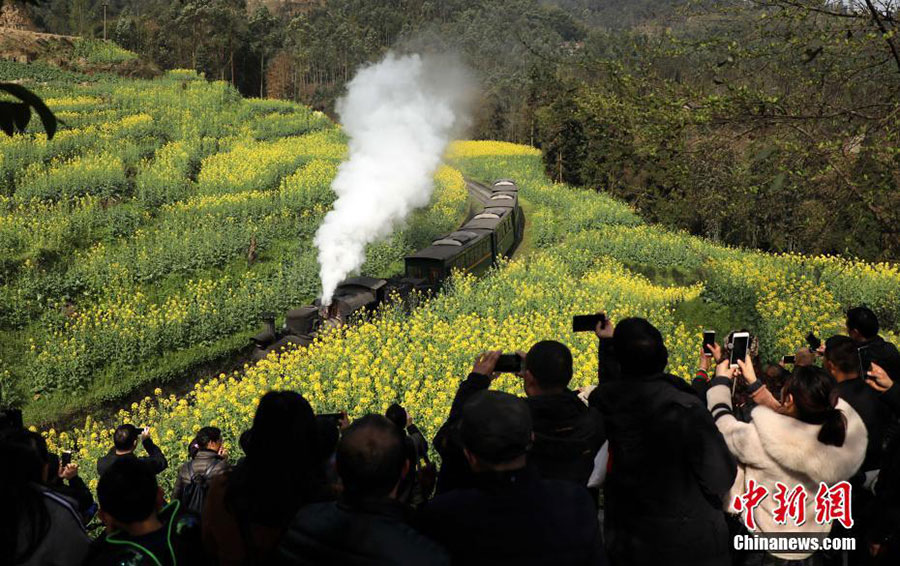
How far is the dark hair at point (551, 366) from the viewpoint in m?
4.15

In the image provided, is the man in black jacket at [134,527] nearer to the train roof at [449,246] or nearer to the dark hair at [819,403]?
the dark hair at [819,403]

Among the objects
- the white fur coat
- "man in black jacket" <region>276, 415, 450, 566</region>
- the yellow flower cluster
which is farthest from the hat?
the yellow flower cluster

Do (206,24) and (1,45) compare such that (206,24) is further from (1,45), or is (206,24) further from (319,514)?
(319,514)

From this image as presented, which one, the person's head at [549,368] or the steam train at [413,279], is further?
the steam train at [413,279]

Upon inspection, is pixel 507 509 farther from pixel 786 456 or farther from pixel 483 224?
pixel 483 224

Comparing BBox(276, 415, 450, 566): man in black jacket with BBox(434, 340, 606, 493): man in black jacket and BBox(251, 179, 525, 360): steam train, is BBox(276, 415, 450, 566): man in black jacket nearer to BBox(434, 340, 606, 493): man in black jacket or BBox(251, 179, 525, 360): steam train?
BBox(434, 340, 606, 493): man in black jacket

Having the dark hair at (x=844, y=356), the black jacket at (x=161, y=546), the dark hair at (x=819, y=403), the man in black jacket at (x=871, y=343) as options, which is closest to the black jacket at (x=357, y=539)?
the black jacket at (x=161, y=546)

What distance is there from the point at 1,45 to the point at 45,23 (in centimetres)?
4359

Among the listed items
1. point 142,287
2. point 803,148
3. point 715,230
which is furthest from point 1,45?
point 803,148

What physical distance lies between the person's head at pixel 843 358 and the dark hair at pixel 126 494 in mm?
4954

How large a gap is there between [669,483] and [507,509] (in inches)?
51.1

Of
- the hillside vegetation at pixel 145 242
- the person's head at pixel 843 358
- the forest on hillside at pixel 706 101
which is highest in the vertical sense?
the forest on hillside at pixel 706 101

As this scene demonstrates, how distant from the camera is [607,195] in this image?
43.0 metres

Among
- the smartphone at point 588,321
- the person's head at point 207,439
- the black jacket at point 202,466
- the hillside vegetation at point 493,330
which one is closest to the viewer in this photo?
the smartphone at point 588,321
